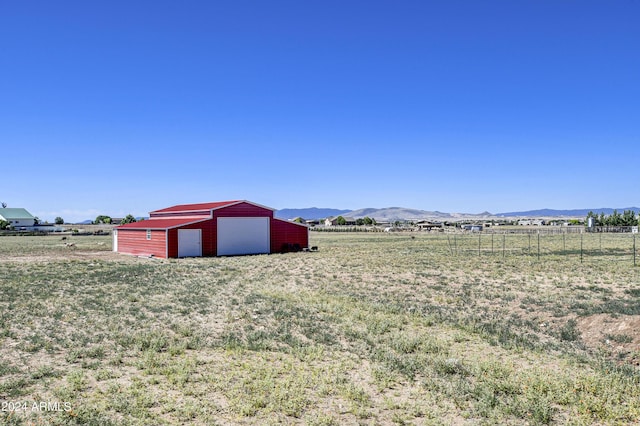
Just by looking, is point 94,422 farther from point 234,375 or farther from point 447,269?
point 447,269

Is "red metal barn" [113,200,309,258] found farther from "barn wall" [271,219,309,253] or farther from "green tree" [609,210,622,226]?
"green tree" [609,210,622,226]

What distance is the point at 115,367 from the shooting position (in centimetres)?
955

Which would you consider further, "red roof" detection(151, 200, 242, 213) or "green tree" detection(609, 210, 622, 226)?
"green tree" detection(609, 210, 622, 226)

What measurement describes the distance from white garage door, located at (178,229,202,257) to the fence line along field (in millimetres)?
16081

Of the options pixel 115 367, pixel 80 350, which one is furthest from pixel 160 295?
pixel 115 367

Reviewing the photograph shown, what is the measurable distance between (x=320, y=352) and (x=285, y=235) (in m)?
33.8

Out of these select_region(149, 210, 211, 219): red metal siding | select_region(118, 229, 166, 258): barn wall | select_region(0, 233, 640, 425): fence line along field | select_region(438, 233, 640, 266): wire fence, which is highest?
select_region(149, 210, 211, 219): red metal siding

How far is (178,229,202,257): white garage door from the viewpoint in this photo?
37438mm

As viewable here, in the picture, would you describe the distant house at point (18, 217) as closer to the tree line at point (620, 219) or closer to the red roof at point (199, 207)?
the red roof at point (199, 207)

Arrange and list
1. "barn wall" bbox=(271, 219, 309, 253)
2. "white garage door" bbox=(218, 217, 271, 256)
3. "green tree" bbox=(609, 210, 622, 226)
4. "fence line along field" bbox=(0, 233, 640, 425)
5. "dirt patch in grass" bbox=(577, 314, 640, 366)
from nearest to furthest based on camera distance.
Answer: "fence line along field" bbox=(0, 233, 640, 425) < "dirt patch in grass" bbox=(577, 314, 640, 366) < "white garage door" bbox=(218, 217, 271, 256) < "barn wall" bbox=(271, 219, 309, 253) < "green tree" bbox=(609, 210, 622, 226)

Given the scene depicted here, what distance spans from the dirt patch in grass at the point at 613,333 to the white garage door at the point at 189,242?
30.1 metres

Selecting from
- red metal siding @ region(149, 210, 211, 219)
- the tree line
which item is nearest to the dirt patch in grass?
red metal siding @ region(149, 210, 211, 219)

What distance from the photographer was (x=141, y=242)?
3997 cm

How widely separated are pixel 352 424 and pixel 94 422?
379cm
